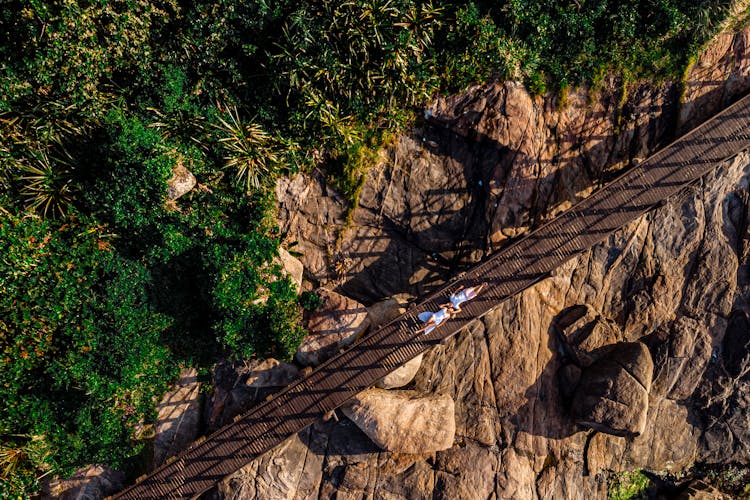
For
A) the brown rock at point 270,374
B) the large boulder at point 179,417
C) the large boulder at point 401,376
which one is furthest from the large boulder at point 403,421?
the large boulder at point 179,417

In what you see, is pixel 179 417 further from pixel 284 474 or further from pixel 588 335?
pixel 588 335

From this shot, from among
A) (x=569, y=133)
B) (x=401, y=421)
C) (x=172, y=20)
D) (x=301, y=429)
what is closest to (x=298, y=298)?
(x=301, y=429)

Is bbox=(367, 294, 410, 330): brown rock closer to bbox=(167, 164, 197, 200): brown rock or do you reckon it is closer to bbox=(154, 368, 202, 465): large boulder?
bbox=(154, 368, 202, 465): large boulder

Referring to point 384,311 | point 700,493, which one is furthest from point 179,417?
point 700,493

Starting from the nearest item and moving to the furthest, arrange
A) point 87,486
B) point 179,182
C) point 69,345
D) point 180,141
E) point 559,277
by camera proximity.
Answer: point 69,345 < point 179,182 < point 180,141 < point 87,486 < point 559,277

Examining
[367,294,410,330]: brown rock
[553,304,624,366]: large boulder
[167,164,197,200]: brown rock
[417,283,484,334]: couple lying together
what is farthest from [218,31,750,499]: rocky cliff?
[167,164,197,200]: brown rock

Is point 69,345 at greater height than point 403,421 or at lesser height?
greater

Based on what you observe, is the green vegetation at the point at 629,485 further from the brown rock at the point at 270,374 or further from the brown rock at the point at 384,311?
the brown rock at the point at 270,374
